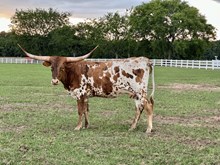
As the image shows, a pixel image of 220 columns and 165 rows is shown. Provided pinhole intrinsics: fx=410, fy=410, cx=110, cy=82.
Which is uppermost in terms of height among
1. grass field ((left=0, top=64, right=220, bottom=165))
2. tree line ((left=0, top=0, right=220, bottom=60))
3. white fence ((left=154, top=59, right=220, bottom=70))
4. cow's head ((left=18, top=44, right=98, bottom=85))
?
tree line ((left=0, top=0, right=220, bottom=60))

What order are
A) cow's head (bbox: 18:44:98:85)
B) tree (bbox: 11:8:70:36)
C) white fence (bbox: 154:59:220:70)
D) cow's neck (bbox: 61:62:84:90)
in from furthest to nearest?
tree (bbox: 11:8:70:36) < white fence (bbox: 154:59:220:70) < cow's neck (bbox: 61:62:84:90) < cow's head (bbox: 18:44:98:85)

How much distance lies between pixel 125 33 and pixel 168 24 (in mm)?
12075

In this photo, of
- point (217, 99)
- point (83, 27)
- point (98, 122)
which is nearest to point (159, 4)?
point (83, 27)

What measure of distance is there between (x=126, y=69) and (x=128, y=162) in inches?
117

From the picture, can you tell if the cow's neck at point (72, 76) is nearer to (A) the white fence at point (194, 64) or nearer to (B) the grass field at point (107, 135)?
(B) the grass field at point (107, 135)

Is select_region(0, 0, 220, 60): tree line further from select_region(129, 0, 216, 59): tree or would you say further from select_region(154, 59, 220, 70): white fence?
select_region(154, 59, 220, 70): white fence

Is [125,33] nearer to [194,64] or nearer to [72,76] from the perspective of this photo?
[194,64]

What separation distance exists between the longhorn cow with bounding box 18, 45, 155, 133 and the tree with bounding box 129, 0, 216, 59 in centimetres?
5269

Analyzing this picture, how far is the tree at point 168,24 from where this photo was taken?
200 feet

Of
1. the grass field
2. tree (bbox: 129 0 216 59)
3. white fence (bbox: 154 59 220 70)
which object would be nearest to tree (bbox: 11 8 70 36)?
tree (bbox: 129 0 216 59)

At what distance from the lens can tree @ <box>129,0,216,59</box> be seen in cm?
6091

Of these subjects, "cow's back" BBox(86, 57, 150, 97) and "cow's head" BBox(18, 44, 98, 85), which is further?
"cow's back" BBox(86, 57, 150, 97)

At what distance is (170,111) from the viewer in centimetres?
1130

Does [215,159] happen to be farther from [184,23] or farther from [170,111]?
[184,23]
